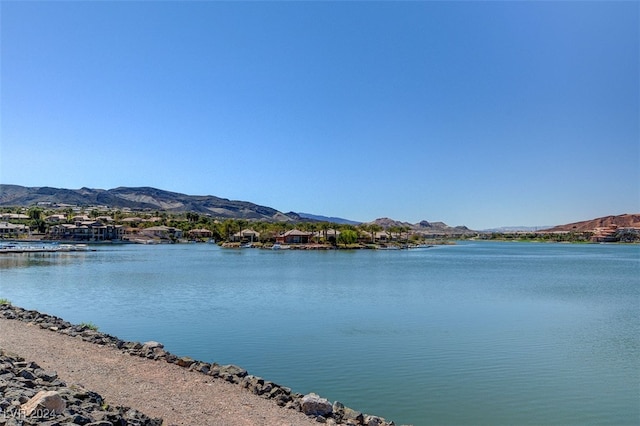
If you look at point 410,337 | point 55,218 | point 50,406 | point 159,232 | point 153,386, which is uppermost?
point 55,218

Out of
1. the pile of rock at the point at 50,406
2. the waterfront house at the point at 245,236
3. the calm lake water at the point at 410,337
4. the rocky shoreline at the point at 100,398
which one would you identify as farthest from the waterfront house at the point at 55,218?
the pile of rock at the point at 50,406

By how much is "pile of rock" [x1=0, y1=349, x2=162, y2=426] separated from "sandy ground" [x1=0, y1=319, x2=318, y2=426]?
75cm

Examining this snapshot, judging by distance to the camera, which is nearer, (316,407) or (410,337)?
(316,407)

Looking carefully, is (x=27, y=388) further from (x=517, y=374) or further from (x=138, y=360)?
(x=517, y=374)

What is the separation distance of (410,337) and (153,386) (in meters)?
9.48

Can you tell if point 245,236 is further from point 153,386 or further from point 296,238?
point 153,386

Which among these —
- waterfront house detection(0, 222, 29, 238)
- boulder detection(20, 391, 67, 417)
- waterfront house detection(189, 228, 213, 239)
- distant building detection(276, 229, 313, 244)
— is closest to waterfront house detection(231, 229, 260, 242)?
distant building detection(276, 229, 313, 244)

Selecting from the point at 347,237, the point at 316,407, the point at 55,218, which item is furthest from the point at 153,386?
the point at 55,218

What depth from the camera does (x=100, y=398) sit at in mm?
6961

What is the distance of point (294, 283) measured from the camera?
113ft

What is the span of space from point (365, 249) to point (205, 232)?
47125 millimetres

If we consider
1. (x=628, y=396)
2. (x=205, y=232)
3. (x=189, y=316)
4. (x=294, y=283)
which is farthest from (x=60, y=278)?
(x=205, y=232)

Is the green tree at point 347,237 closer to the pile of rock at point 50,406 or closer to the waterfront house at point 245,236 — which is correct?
the waterfront house at point 245,236

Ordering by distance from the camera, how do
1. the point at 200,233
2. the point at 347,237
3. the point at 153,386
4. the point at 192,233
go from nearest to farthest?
the point at 153,386 → the point at 347,237 → the point at 192,233 → the point at 200,233
